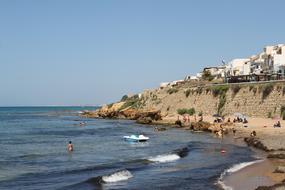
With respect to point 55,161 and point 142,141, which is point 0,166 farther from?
point 142,141

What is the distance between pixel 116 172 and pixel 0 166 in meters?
7.69

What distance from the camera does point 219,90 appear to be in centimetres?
6862

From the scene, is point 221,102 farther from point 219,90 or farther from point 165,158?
point 165,158

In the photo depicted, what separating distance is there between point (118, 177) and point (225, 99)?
45852 millimetres

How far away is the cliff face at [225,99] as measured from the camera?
54.5 metres

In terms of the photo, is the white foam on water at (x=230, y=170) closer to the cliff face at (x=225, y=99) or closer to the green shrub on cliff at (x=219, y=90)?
the cliff face at (x=225, y=99)

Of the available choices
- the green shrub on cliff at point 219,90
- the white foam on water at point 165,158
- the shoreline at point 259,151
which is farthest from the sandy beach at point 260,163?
the green shrub on cliff at point 219,90

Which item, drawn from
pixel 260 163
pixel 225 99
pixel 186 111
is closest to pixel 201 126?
pixel 225 99

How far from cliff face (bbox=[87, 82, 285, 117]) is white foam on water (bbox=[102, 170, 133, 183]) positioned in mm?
33694

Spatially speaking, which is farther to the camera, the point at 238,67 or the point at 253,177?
the point at 238,67

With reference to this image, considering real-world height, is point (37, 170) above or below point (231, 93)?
below

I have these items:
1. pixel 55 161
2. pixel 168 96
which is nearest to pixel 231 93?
pixel 168 96

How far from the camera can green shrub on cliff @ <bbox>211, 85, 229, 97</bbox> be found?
6722cm

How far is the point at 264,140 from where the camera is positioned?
34.9 metres
